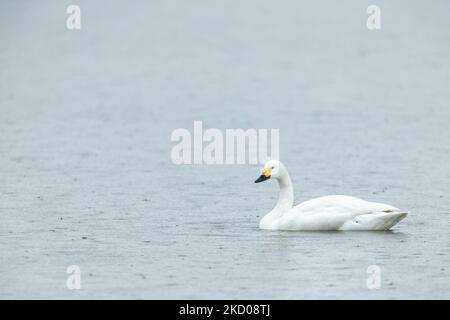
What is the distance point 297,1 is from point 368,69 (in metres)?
26.2

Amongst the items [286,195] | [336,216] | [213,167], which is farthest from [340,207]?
[213,167]

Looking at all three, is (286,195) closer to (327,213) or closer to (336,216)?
(327,213)

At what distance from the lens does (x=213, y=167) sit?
81.2 ft

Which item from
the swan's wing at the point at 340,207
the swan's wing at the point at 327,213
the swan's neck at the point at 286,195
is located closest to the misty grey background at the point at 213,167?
the swan's wing at the point at 327,213

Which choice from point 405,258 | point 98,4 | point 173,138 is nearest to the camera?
point 405,258

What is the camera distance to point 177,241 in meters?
18.1

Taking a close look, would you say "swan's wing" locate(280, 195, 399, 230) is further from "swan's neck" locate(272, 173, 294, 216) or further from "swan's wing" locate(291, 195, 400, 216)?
"swan's neck" locate(272, 173, 294, 216)

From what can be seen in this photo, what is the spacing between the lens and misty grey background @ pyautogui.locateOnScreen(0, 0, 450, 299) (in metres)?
16.4

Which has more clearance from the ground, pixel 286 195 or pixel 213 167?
pixel 213 167

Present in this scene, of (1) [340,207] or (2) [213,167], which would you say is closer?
(1) [340,207]

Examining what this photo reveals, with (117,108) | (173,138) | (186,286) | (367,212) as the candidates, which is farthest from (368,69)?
(186,286)
